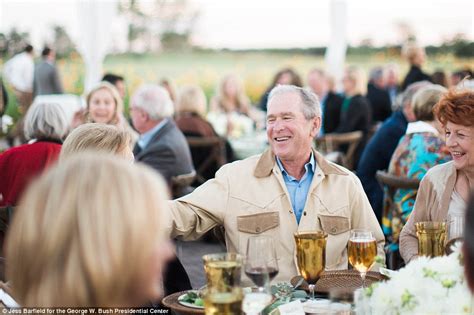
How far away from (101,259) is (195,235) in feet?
6.11

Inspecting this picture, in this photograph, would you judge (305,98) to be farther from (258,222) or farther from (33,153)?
(33,153)

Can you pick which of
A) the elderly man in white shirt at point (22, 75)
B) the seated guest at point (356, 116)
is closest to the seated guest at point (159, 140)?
the seated guest at point (356, 116)

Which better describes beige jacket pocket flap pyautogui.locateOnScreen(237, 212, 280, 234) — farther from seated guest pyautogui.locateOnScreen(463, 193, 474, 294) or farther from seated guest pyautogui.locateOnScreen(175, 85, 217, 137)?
seated guest pyautogui.locateOnScreen(175, 85, 217, 137)

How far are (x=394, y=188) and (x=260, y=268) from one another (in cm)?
254

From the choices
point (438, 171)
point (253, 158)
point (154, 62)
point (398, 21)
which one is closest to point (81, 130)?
point (253, 158)

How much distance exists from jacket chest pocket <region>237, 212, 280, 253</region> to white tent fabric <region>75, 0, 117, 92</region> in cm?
727

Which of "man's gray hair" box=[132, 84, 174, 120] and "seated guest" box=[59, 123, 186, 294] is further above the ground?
"man's gray hair" box=[132, 84, 174, 120]

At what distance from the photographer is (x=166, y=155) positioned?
569cm

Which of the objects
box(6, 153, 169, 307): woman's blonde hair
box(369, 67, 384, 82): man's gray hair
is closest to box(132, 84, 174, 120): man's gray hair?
box(6, 153, 169, 307): woman's blonde hair

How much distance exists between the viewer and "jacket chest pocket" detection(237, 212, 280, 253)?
10.4 feet

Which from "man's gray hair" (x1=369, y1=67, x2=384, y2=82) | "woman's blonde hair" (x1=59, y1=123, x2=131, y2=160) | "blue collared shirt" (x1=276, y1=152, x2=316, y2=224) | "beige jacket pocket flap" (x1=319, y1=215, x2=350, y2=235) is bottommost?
"beige jacket pocket flap" (x1=319, y1=215, x2=350, y2=235)

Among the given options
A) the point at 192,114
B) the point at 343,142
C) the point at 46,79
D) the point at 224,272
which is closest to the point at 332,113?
the point at 343,142

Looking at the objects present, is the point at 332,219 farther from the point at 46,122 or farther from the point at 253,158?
the point at 46,122

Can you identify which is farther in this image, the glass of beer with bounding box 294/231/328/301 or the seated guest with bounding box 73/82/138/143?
the seated guest with bounding box 73/82/138/143
